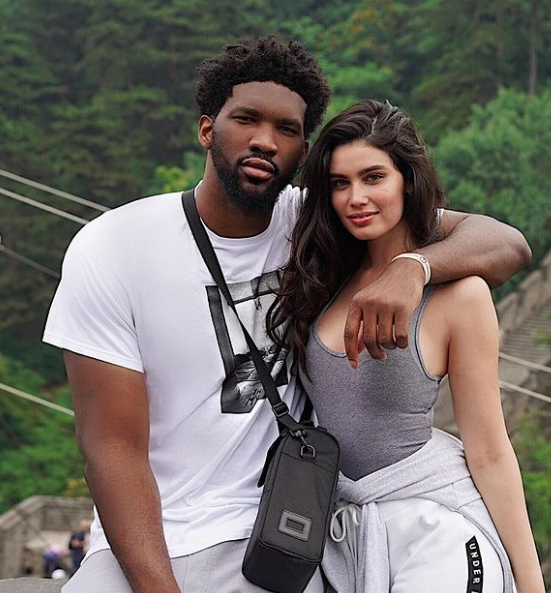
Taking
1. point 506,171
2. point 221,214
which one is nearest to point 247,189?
point 221,214

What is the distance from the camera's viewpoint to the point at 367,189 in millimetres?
1435

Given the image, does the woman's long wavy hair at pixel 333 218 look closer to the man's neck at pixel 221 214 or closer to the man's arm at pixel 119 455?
the man's neck at pixel 221 214

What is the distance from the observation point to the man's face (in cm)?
150

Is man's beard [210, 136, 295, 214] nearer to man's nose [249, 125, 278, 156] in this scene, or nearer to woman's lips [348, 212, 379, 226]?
man's nose [249, 125, 278, 156]

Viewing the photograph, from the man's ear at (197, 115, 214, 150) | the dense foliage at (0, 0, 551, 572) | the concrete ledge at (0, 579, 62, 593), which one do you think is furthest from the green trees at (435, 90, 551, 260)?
the man's ear at (197, 115, 214, 150)

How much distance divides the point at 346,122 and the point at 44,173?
19.5 metres

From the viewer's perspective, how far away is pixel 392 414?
4.63ft

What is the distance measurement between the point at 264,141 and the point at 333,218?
0.14 m

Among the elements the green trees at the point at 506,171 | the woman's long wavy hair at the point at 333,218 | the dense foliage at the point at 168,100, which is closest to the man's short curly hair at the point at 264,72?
the woman's long wavy hair at the point at 333,218

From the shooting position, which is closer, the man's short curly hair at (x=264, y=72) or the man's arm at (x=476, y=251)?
the man's arm at (x=476, y=251)

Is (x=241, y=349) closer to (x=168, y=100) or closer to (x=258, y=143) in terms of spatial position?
(x=258, y=143)

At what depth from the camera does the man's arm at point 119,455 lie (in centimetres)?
140

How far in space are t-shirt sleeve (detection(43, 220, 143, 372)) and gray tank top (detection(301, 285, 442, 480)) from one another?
253mm

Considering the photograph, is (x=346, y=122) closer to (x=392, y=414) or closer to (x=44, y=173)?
(x=392, y=414)
